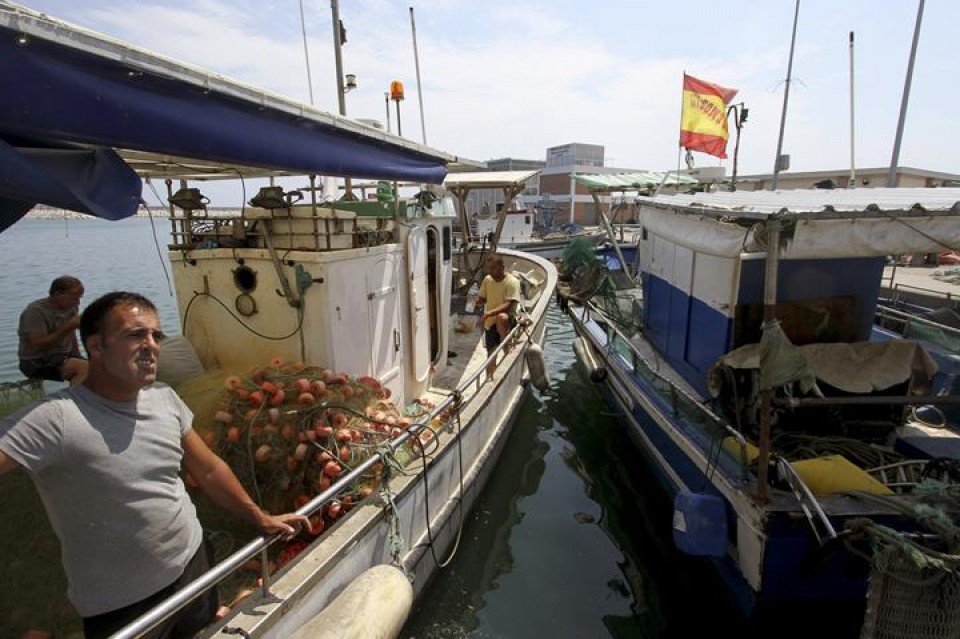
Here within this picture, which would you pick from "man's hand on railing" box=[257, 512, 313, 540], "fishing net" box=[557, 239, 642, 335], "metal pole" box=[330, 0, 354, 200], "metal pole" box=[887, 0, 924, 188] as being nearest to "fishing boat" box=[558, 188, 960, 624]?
"fishing net" box=[557, 239, 642, 335]

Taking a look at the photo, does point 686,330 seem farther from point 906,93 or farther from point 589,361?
point 906,93

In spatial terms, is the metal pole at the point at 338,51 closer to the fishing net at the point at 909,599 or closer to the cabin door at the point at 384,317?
the cabin door at the point at 384,317

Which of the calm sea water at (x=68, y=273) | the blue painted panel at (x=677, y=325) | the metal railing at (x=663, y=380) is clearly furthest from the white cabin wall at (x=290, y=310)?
the calm sea water at (x=68, y=273)

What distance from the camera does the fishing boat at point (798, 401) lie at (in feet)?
11.0

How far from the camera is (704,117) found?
12336 millimetres

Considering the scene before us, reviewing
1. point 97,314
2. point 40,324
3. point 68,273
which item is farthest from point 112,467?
point 68,273

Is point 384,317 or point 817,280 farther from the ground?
point 817,280

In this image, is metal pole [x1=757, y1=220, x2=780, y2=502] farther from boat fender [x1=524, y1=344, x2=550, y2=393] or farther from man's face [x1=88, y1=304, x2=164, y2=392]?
boat fender [x1=524, y1=344, x2=550, y2=393]

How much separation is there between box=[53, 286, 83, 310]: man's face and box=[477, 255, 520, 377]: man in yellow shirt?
441cm

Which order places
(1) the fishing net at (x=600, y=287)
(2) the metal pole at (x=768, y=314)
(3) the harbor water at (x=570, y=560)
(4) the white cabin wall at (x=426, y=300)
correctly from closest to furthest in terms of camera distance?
(2) the metal pole at (x=768, y=314) → (3) the harbor water at (x=570, y=560) → (4) the white cabin wall at (x=426, y=300) → (1) the fishing net at (x=600, y=287)

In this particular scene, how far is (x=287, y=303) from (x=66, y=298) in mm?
1665

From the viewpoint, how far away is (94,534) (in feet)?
6.11

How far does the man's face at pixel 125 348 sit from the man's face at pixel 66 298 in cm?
284

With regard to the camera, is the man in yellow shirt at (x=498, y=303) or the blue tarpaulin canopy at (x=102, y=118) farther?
the man in yellow shirt at (x=498, y=303)
